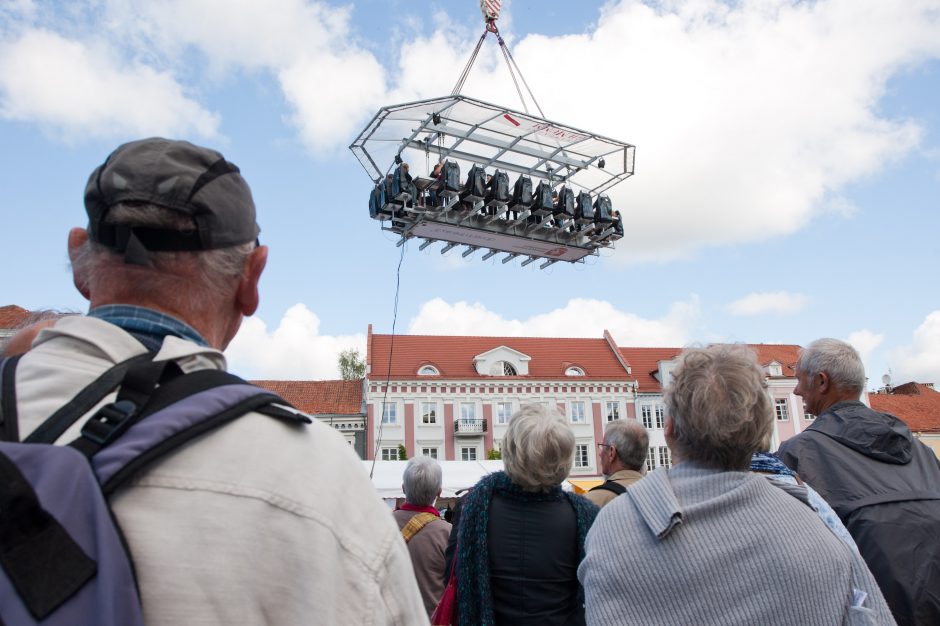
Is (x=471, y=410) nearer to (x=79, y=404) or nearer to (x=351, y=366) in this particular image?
(x=351, y=366)

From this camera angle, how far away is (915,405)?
47.7 m

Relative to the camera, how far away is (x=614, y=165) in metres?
15.1

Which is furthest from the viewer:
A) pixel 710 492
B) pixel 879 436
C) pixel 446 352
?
pixel 446 352

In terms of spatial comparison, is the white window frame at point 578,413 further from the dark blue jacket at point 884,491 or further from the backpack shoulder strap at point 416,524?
the dark blue jacket at point 884,491

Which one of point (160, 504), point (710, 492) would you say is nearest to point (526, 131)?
point (710, 492)

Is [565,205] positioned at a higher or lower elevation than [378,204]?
higher

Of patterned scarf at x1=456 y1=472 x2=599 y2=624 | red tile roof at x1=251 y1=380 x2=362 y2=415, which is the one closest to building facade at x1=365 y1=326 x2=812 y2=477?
red tile roof at x1=251 y1=380 x2=362 y2=415

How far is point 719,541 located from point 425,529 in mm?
2716

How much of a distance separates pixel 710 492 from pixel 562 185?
13229 mm

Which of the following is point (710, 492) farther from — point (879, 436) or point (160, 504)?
point (160, 504)

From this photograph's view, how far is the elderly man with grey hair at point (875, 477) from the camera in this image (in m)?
2.54

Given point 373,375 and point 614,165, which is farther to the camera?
→ point 373,375

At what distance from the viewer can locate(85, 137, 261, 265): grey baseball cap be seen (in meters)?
1.19

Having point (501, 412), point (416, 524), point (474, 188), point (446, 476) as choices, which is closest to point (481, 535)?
point (416, 524)
